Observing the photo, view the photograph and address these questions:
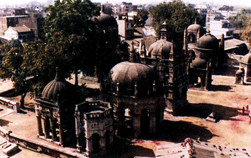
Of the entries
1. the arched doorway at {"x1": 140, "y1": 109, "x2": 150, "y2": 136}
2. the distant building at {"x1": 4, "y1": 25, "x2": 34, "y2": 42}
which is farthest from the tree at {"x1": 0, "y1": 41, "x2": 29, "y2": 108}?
the distant building at {"x1": 4, "y1": 25, "x2": 34, "y2": 42}

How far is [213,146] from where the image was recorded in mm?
27219

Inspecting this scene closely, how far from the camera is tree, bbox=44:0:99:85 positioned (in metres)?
41.7

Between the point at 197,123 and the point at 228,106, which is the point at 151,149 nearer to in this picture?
the point at 197,123

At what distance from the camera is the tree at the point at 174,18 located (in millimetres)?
80250

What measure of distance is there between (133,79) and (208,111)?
17163 mm

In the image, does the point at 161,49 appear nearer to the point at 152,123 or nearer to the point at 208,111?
the point at 208,111

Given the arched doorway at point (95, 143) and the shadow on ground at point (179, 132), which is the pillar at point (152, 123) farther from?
the arched doorway at point (95, 143)

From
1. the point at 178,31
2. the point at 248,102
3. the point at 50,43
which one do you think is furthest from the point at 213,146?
the point at 178,31

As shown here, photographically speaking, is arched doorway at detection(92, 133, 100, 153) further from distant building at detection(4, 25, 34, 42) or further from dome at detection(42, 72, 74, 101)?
distant building at detection(4, 25, 34, 42)

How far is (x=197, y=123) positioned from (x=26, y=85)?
93.5 ft

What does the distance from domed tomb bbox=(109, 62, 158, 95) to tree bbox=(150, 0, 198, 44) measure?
46094mm

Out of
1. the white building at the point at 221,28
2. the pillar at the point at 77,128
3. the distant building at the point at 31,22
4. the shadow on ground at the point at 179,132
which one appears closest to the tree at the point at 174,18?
the white building at the point at 221,28

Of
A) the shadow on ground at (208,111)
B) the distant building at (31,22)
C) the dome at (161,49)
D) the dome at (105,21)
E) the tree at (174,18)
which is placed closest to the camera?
the shadow on ground at (208,111)

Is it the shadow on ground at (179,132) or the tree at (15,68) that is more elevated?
the tree at (15,68)
